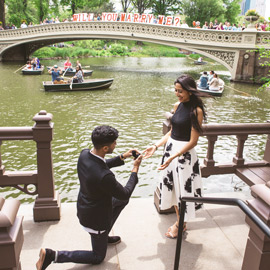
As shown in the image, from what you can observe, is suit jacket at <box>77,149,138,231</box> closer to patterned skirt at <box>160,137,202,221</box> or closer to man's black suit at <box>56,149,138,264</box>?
man's black suit at <box>56,149,138,264</box>

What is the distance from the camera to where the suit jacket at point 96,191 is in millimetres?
2422

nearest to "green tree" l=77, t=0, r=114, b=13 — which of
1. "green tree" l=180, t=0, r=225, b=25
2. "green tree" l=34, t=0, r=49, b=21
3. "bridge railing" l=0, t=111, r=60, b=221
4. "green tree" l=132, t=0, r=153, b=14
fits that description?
"green tree" l=132, t=0, r=153, b=14

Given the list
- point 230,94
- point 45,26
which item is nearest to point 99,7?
point 45,26

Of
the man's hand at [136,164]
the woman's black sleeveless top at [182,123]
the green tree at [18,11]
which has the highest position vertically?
the green tree at [18,11]

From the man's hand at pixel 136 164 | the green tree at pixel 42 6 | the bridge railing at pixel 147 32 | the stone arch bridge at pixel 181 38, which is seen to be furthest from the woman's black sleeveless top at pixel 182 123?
the green tree at pixel 42 6

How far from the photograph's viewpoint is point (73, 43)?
4884 cm

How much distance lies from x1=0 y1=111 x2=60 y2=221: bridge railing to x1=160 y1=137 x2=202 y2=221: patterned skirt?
1265 millimetres

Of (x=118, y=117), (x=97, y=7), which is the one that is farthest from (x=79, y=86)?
(x=97, y=7)

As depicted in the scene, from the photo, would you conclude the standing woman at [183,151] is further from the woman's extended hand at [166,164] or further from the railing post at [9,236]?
the railing post at [9,236]

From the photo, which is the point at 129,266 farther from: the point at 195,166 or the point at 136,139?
the point at 136,139

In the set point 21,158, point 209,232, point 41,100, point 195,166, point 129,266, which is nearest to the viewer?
point 129,266

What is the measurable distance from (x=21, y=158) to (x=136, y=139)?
10.7 feet

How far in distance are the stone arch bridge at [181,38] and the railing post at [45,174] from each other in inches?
553

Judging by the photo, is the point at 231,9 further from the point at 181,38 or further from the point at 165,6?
the point at 181,38
